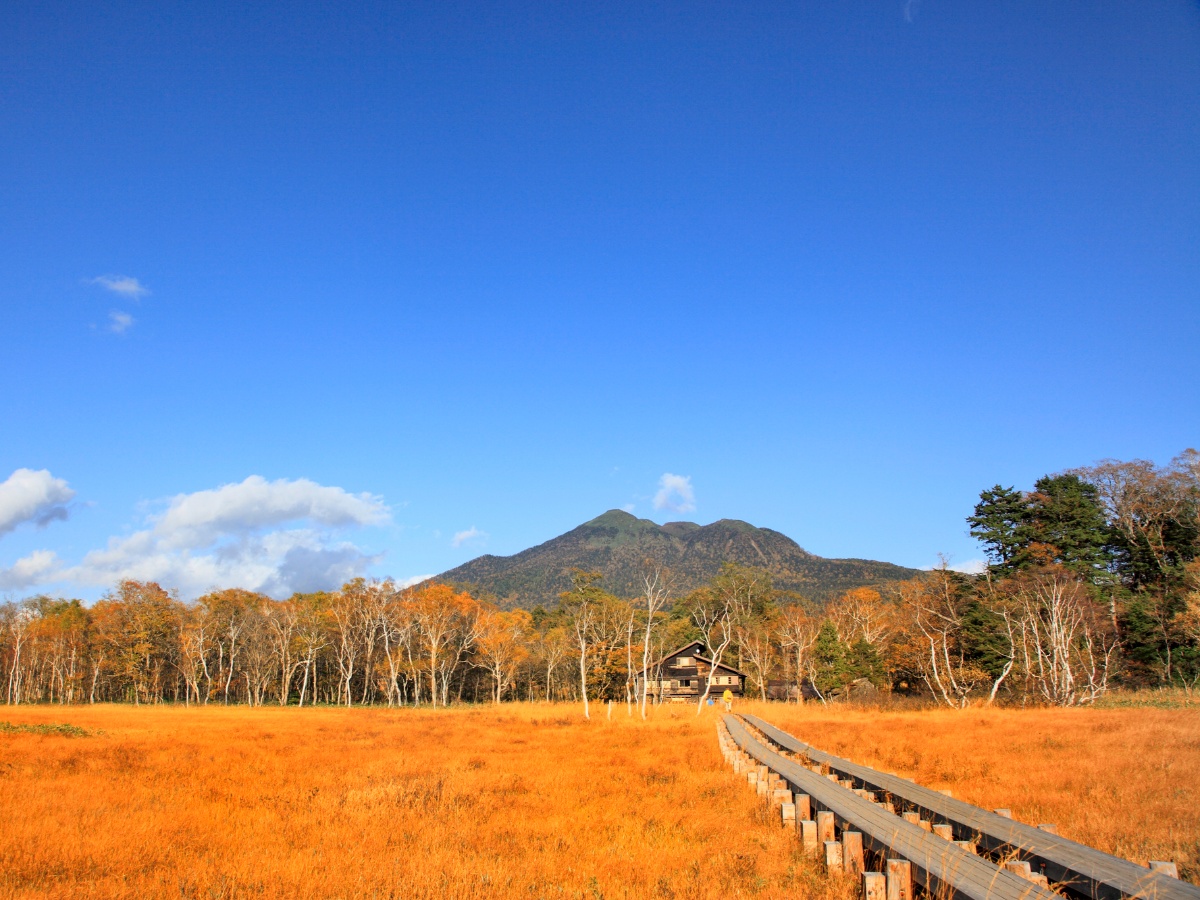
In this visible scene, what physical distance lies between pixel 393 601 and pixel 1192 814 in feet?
243

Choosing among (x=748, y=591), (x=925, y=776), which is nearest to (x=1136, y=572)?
(x=748, y=591)

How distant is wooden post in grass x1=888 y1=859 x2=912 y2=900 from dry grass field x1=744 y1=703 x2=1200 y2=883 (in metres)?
3.92

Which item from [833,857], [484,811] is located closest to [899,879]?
[833,857]

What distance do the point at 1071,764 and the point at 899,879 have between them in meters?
13.8

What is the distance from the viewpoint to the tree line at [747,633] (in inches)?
1857

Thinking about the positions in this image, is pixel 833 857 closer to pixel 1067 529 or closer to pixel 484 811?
pixel 484 811

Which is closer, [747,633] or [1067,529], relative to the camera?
[1067,529]

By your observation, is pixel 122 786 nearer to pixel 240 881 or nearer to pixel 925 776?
pixel 240 881

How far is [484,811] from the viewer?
12.7 meters

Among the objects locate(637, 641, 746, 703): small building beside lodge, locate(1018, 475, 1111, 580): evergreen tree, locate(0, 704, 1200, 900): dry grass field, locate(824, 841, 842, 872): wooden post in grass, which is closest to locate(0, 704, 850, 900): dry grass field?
locate(0, 704, 1200, 900): dry grass field

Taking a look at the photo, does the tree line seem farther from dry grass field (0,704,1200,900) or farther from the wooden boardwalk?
the wooden boardwalk

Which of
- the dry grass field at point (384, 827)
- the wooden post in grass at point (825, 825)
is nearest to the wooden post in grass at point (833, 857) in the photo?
the dry grass field at point (384, 827)

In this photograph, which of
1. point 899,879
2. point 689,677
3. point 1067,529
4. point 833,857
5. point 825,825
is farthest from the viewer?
point 689,677

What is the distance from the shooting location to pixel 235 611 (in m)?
79.2
